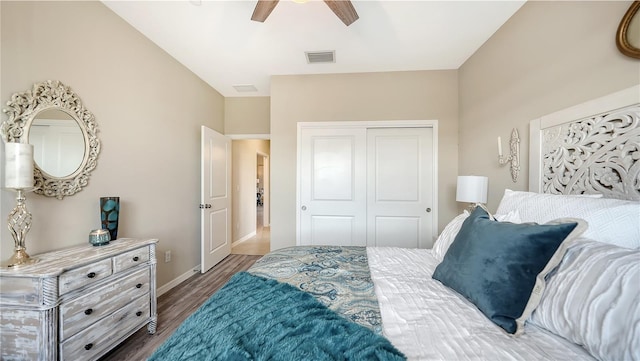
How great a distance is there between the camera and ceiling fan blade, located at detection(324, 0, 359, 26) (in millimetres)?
1488

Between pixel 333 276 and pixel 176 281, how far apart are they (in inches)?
93.2

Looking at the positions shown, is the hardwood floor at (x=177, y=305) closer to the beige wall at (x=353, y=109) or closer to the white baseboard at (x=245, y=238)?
the white baseboard at (x=245, y=238)

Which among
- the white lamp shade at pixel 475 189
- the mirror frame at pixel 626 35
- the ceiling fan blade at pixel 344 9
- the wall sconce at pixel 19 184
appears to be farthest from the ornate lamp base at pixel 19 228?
the mirror frame at pixel 626 35

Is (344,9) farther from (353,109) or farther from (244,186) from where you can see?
(244,186)

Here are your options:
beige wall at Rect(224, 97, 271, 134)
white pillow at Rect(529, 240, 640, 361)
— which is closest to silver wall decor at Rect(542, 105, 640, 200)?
white pillow at Rect(529, 240, 640, 361)

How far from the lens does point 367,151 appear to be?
2.95m

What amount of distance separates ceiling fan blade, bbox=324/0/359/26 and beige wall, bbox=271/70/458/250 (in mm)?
1256

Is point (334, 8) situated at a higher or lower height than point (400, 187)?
higher

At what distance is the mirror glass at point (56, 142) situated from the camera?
140 cm

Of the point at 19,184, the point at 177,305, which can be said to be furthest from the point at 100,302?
the point at 177,305

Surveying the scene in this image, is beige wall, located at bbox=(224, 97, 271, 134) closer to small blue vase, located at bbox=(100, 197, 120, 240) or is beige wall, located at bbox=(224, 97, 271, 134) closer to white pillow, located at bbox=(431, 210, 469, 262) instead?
small blue vase, located at bbox=(100, 197, 120, 240)

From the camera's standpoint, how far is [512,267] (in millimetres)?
813

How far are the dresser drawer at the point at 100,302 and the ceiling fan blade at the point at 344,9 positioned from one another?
2.37 meters

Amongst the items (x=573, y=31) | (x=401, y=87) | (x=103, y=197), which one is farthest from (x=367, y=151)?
(x=103, y=197)
